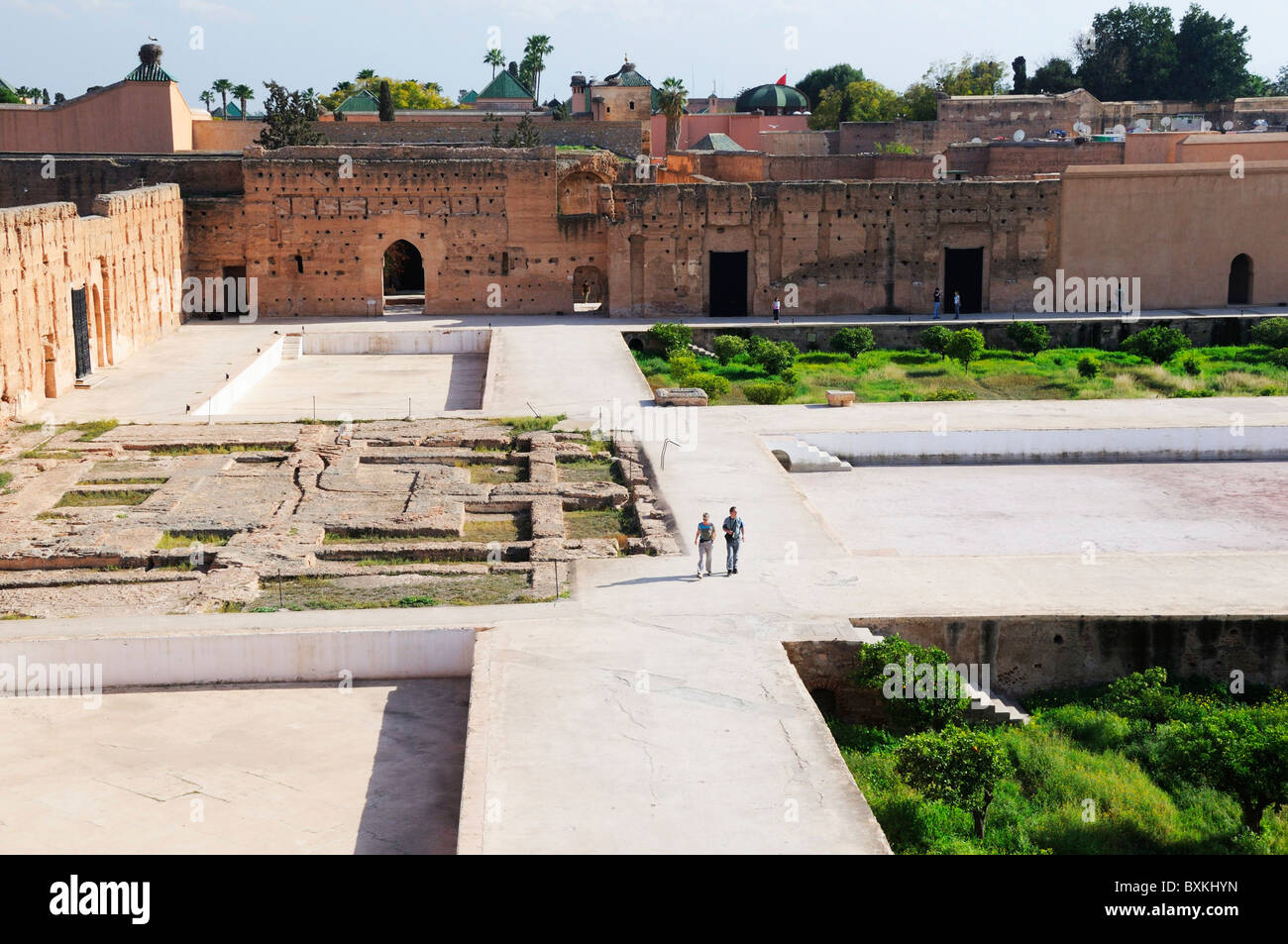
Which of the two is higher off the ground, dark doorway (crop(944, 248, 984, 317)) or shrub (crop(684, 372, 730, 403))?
dark doorway (crop(944, 248, 984, 317))

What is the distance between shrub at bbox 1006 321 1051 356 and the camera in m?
30.1

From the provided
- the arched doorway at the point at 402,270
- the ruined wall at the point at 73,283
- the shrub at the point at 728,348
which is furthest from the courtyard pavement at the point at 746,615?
the arched doorway at the point at 402,270

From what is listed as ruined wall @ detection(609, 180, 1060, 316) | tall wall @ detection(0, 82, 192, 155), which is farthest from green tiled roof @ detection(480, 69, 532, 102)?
ruined wall @ detection(609, 180, 1060, 316)

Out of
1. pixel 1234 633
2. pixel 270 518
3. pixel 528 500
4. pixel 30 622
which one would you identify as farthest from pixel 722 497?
pixel 30 622

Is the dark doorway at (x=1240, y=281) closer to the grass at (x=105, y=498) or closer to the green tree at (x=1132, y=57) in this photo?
the grass at (x=105, y=498)

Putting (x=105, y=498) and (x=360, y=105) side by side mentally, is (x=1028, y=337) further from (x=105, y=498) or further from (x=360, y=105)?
(x=360, y=105)

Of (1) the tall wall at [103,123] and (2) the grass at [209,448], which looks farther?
(1) the tall wall at [103,123]

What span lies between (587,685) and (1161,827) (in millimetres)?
4216

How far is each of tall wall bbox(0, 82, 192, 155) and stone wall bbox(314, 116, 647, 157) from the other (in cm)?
395

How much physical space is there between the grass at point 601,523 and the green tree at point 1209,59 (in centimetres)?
5519

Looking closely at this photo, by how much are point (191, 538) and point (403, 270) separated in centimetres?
2423

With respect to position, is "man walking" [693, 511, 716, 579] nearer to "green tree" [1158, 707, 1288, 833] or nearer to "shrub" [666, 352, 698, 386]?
"green tree" [1158, 707, 1288, 833]

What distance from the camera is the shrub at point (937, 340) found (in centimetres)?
2941

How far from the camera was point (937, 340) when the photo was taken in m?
29.6
